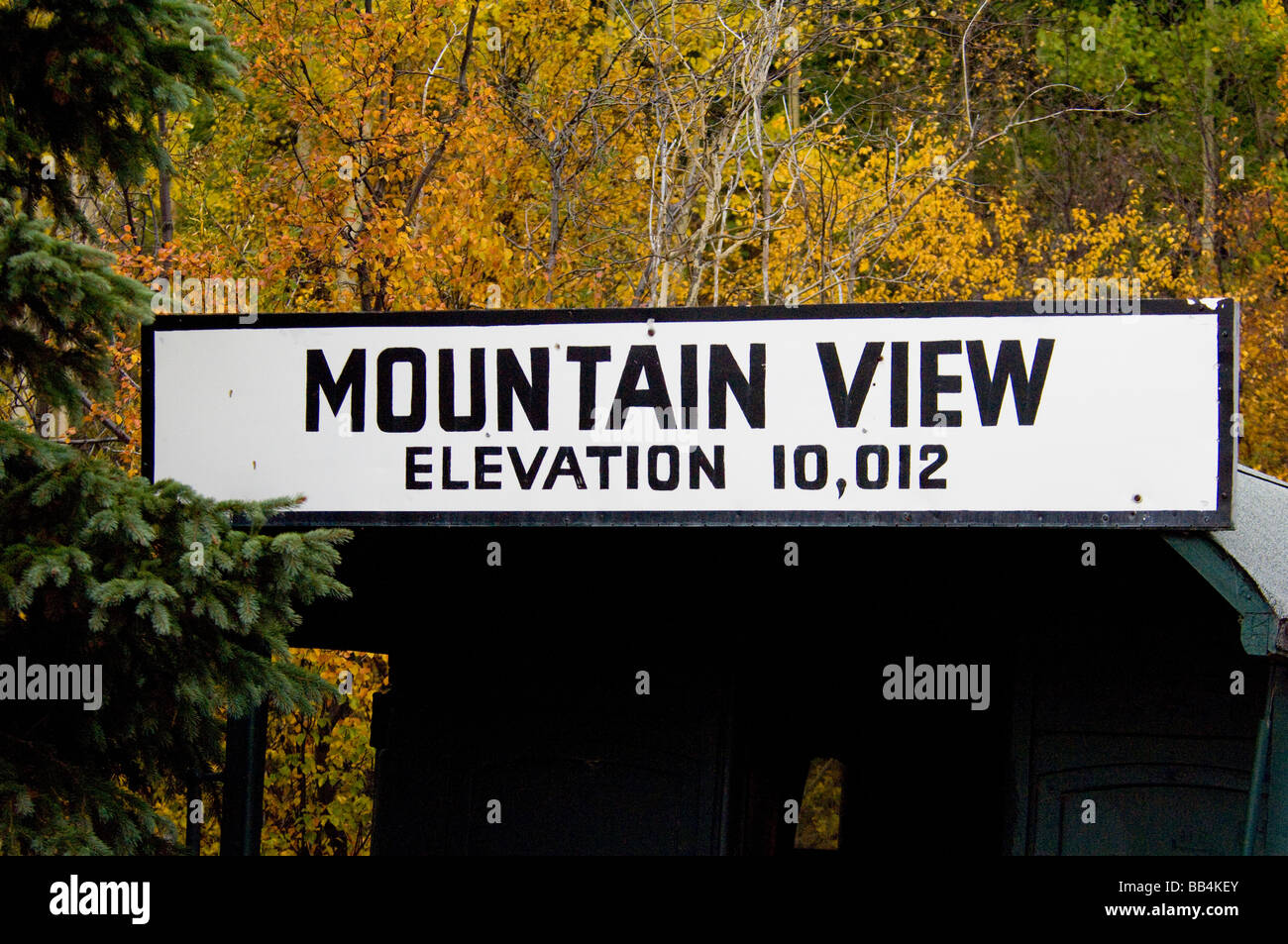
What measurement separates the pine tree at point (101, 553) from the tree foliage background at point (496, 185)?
2cm

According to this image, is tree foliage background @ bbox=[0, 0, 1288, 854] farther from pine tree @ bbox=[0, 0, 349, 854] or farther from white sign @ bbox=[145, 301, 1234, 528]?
white sign @ bbox=[145, 301, 1234, 528]

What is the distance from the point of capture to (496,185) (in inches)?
725

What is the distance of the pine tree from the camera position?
4.80 meters

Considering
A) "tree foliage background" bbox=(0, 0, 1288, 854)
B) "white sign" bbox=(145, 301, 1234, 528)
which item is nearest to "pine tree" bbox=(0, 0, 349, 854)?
"tree foliage background" bbox=(0, 0, 1288, 854)

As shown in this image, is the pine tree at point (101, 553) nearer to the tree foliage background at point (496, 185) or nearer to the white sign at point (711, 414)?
the tree foliage background at point (496, 185)

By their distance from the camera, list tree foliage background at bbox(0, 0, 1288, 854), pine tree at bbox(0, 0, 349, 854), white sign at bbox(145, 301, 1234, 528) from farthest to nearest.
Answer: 1. white sign at bbox(145, 301, 1234, 528)
2. tree foliage background at bbox(0, 0, 1288, 854)
3. pine tree at bbox(0, 0, 349, 854)

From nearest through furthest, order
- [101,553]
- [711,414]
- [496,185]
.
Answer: [101,553], [711,414], [496,185]

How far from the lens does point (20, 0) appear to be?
517cm

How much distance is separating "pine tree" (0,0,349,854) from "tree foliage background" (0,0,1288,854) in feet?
0.05

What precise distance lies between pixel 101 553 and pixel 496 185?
14.0m

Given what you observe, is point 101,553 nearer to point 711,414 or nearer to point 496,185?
point 711,414

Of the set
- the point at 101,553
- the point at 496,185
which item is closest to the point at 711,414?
the point at 101,553

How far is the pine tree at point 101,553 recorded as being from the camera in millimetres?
4800
